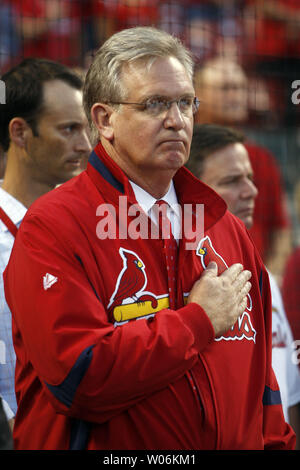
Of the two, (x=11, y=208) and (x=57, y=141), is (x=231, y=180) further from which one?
(x=11, y=208)

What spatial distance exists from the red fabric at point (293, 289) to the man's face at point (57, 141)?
1.79 meters

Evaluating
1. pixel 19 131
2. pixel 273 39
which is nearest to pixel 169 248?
pixel 19 131

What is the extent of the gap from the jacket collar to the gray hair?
0.17 m

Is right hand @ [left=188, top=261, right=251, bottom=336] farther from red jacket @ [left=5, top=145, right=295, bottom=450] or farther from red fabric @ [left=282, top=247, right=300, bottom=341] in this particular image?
red fabric @ [left=282, top=247, right=300, bottom=341]

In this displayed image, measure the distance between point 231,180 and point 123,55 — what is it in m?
1.31

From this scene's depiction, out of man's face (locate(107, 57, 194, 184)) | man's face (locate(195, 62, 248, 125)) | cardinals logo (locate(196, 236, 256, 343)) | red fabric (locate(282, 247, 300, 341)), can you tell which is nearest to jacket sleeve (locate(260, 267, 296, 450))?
cardinals logo (locate(196, 236, 256, 343))

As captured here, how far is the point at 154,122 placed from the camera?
1964mm

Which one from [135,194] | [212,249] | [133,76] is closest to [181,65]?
[133,76]

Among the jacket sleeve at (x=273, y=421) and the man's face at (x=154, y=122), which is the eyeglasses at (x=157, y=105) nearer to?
the man's face at (x=154, y=122)

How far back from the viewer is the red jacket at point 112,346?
1725mm

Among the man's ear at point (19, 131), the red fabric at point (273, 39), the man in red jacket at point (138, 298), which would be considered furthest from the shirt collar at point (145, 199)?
the red fabric at point (273, 39)

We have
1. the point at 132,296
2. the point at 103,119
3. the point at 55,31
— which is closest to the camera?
the point at 132,296
